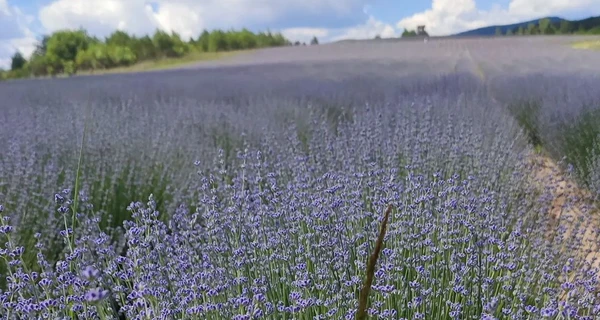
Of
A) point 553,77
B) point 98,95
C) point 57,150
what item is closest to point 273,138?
point 57,150

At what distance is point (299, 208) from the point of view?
219 cm

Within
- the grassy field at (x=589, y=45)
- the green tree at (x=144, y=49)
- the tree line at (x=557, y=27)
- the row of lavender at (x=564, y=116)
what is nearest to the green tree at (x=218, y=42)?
the green tree at (x=144, y=49)

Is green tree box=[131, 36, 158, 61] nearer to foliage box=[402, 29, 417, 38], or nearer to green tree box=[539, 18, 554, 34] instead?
foliage box=[402, 29, 417, 38]

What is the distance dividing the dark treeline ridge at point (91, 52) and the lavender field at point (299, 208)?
1510cm

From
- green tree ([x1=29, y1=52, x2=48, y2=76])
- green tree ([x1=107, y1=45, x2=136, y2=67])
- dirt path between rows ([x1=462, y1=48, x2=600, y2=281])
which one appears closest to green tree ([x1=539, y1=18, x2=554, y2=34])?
green tree ([x1=107, y1=45, x2=136, y2=67])

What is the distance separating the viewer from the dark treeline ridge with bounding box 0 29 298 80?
21.0 metres

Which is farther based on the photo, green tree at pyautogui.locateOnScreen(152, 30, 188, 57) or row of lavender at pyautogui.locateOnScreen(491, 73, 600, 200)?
green tree at pyautogui.locateOnScreen(152, 30, 188, 57)

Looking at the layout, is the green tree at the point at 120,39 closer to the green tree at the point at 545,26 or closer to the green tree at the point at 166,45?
the green tree at the point at 166,45

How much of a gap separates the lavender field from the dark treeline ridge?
15096 millimetres

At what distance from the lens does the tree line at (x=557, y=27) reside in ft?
90.4

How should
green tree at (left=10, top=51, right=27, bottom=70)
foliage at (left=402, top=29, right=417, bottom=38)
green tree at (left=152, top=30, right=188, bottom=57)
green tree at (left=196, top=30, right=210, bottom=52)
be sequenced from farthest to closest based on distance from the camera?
1. foliage at (left=402, top=29, right=417, bottom=38)
2. green tree at (left=196, top=30, right=210, bottom=52)
3. green tree at (left=10, top=51, right=27, bottom=70)
4. green tree at (left=152, top=30, right=188, bottom=57)

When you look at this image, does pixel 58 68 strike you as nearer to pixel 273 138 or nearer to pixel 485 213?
pixel 273 138

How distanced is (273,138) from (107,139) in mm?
1057

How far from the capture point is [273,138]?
12.5 ft
